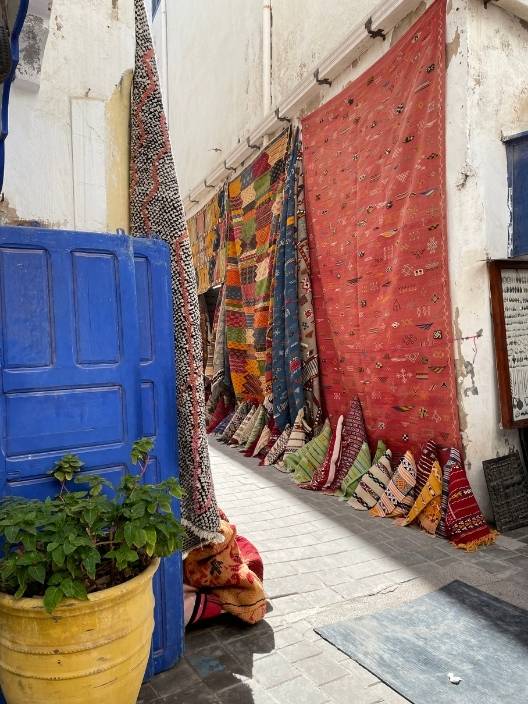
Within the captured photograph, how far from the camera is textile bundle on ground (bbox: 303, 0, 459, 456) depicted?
373 centimetres

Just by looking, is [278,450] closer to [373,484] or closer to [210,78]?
[373,484]

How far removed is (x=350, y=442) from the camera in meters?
4.64

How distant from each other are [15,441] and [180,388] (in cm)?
67

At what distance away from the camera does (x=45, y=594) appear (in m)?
1.44

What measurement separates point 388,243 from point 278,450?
7.92 feet

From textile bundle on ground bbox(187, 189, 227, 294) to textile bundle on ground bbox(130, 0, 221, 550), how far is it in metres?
4.77

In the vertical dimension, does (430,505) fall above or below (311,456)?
below

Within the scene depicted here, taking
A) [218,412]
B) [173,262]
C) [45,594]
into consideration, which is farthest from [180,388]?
[218,412]

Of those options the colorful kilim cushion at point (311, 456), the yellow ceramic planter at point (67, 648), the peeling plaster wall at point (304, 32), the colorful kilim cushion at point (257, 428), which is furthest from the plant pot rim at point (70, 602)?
the peeling plaster wall at point (304, 32)

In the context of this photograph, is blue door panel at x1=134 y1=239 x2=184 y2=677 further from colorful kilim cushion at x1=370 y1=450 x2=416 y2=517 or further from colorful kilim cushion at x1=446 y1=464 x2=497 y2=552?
colorful kilim cushion at x1=370 y1=450 x2=416 y2=517

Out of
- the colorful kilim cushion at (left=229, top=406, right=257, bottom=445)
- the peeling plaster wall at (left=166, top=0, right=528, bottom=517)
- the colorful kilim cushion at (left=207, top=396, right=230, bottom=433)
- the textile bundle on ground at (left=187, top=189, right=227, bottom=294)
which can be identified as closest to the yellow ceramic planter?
the peeling plaster wall at (left=166, top=0, right=528, bottom=517)

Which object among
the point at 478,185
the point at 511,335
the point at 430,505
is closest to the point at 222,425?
the point at 430,505

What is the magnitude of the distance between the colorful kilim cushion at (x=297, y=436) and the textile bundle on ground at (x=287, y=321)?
4.1 inches

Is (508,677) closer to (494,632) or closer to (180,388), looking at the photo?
(494,632)
